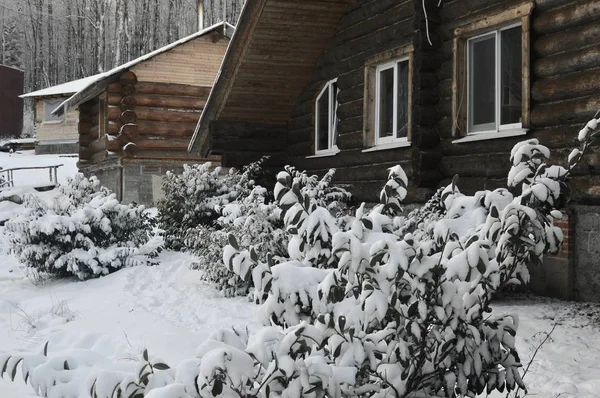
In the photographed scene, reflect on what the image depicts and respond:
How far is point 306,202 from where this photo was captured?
137 inches

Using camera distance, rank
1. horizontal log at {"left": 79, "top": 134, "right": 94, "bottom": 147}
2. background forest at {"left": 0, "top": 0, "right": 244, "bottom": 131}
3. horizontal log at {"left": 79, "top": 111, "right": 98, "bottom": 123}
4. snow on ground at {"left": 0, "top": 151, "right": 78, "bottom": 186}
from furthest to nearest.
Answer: background forest at {"left": 0, "top": 0, "right": 244, "bottom": 131}
snow on ground at {"left": 0, "top": 151, "right": 78, "bottom": 186}
horizontal log at {"left": 79, "top": 134, "right": 94, "bottom": 147}
horizontal log at {"left": 79, "top": 111, "right": 98, "bottom": 123}

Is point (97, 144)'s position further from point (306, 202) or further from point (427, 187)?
point (306, 202)

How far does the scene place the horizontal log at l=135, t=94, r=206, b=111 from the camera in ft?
71.1

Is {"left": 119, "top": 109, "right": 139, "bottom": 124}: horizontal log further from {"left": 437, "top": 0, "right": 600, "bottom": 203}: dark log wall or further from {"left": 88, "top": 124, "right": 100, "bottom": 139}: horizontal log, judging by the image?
{"left": 437, "top": 0, "right": 600, "bottom": 203}: dark log wall

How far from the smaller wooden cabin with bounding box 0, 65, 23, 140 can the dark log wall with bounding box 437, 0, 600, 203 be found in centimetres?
5016

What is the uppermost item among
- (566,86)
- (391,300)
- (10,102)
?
(10,102)

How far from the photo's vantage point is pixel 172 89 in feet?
72.0

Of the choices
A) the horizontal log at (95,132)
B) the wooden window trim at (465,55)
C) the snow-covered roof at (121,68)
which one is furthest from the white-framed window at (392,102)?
the horizontal log at (95,132)

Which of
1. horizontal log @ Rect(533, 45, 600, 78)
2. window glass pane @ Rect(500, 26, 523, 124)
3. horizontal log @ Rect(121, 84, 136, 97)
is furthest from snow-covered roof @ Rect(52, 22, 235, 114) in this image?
horizontal log @ Rect(533, 45, 600, 78)

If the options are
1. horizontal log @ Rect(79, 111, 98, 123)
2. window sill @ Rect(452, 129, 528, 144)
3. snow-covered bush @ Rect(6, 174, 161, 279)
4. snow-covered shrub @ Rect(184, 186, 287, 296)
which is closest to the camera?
window sill @ Rect(452, 129, 528, 144)

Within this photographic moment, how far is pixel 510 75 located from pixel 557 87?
1.05 m

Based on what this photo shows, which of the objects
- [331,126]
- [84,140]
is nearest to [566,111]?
[331,126]

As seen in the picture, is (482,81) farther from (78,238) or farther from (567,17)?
(78,238)

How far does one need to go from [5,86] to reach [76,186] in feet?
145
